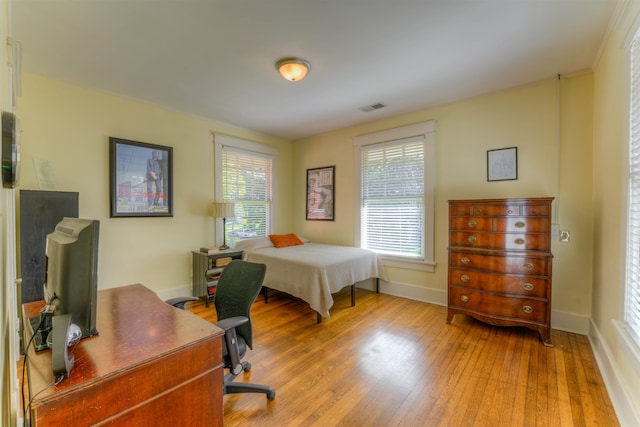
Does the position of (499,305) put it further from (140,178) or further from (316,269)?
(140,178)

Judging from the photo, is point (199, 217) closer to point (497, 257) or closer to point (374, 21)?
point (374, 21)

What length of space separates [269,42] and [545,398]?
10.5ft

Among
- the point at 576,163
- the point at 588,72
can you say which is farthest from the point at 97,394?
the point at 588,72

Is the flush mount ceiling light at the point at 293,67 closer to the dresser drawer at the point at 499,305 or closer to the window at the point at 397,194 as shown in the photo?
the window at the point at 397,194

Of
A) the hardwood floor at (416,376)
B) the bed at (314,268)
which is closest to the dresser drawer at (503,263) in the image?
the hardwood floor at (416,376)

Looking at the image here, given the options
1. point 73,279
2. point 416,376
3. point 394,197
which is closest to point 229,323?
point 73,279

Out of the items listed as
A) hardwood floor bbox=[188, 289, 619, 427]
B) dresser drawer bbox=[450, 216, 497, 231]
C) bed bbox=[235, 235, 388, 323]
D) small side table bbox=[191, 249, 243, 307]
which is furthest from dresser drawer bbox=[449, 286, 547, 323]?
small side table bbox=[191, 249, 243, 307]

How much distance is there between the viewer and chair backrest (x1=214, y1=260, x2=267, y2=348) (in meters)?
1.80

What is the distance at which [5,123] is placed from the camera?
1094 mm

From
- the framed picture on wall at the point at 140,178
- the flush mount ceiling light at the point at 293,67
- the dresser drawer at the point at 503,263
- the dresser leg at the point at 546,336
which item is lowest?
the dresser leg at the point at 546,336

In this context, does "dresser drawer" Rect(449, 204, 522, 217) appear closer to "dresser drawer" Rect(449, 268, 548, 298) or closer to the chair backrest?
"dresser drawer" Rect(449, 268, 548, 298)

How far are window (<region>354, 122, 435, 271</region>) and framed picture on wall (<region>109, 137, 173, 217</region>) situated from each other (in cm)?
267

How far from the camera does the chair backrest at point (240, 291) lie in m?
1.80

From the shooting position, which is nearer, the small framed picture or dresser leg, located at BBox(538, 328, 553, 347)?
dresser leg, located at BBox(538, 328, 553, 347)
